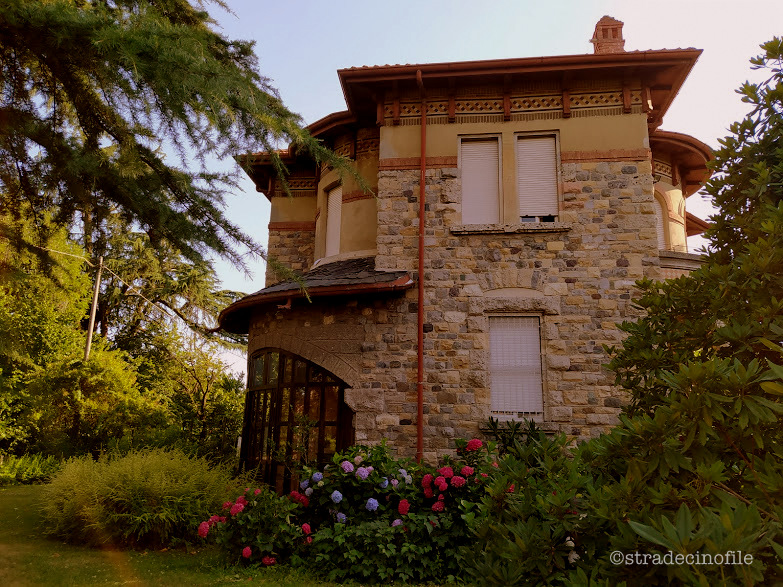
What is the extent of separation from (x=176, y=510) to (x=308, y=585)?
2.72 metres

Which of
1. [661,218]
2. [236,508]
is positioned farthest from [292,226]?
[661,218]

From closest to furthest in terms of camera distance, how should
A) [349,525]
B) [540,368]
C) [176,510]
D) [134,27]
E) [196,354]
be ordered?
[134,27], [349,525], [176,510], [540,368], [196,354]

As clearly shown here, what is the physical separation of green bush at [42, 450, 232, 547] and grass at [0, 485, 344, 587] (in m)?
0.25

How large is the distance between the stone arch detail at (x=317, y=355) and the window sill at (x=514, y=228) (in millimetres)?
3031

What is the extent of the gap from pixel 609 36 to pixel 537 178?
4.41m

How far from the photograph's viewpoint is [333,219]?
12.1 m

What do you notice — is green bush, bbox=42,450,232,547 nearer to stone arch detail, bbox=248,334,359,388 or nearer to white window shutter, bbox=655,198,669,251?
stone arch detail, bbox=248,334,359,388

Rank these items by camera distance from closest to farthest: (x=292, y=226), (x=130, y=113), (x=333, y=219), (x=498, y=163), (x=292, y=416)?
(x=130, y=113) → (x=292, y=416) → (x=498, y=163) → (x=333, y=219) → (x=292, y=226)

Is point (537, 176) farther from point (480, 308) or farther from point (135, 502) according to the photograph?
point (135, 502)

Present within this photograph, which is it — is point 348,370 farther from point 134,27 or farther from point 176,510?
point 134,27

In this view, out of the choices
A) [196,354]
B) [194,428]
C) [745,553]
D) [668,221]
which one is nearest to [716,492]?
[745,553]

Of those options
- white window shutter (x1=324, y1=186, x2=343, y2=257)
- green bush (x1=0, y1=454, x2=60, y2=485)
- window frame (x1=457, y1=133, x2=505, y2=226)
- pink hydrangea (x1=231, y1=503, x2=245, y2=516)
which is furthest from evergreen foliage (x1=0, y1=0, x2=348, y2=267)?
green bush (x1=0, y1=454, x2=60, y2=485)

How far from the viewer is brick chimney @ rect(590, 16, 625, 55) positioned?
11.9 m

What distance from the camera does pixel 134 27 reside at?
3682 millimetres
